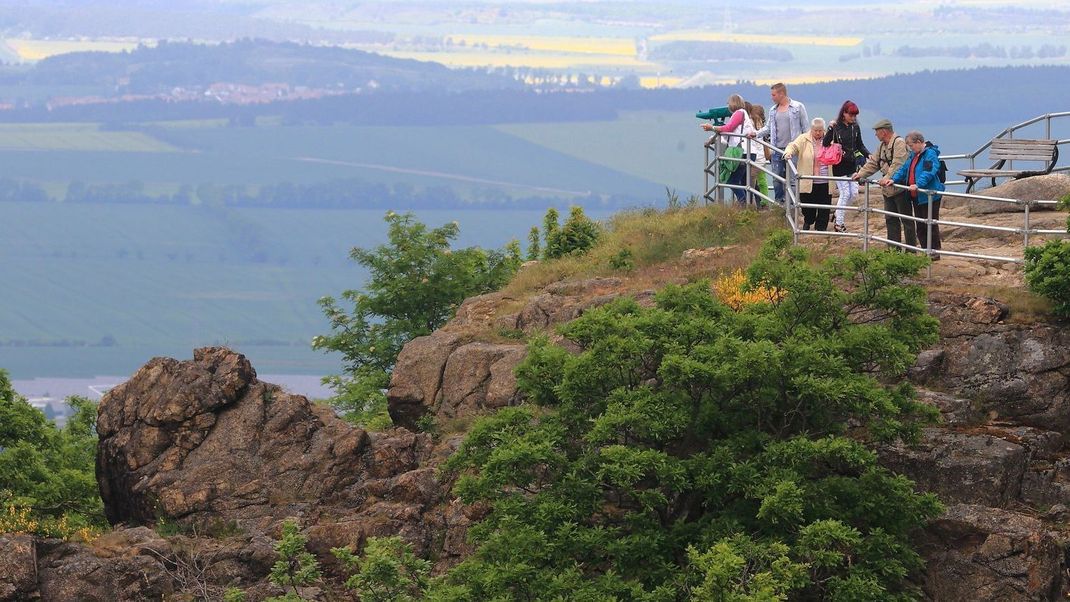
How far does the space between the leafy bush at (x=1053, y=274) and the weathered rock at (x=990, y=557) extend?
3.46 m

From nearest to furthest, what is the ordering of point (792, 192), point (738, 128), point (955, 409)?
1. point (955, 409)
2. point (792, 192)
3. point (738, 128)

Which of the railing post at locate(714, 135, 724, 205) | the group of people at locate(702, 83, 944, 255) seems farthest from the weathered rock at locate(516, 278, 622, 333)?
the railing post at locate(714, 135, 724, 205)

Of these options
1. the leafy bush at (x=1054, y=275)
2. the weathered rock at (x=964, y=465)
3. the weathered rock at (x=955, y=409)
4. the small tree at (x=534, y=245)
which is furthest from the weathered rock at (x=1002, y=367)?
the small tree at (x=534, y=245)

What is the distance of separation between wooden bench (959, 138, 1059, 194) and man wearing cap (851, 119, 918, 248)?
4.86 m

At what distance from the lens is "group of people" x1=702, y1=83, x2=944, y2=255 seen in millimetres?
28781

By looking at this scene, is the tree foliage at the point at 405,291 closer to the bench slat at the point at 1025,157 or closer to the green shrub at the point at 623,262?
the green shrub at the point at 623,262

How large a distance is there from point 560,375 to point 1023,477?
605cm

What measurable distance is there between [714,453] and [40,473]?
17873 millimetres

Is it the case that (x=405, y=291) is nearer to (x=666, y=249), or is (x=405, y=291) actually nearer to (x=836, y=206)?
(x=666, y=249)

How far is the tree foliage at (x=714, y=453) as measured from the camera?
2298 centimetres

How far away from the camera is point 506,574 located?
23391mm

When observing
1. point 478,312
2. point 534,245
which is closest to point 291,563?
point 478,312

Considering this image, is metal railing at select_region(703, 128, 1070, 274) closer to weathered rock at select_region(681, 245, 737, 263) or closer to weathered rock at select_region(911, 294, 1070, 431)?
weathered rock at select_region(681, 245, 737, 263)

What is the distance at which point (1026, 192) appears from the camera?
3328cm
